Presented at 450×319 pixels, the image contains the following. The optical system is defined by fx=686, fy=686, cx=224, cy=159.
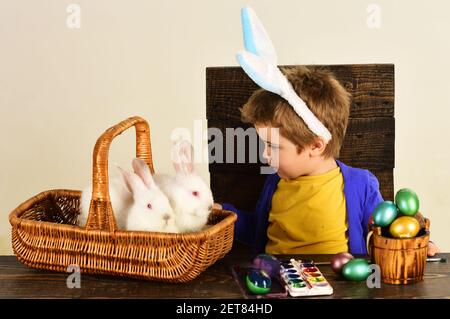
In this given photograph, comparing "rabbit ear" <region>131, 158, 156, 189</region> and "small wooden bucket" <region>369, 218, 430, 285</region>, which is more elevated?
"rabbit ear" <region>131, 158, 156, 189</region>

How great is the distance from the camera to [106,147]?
134 cm

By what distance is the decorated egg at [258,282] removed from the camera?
1279mm

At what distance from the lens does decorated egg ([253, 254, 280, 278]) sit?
4.45 feet

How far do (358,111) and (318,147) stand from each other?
0.27 meters

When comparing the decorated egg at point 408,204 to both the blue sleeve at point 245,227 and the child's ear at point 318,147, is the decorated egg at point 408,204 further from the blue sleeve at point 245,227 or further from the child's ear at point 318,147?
the blue sleeve at point 245,227

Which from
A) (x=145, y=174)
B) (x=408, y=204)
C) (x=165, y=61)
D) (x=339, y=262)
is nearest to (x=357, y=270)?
(x=339, y=262)

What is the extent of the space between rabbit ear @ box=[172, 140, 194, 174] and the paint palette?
12.0 inches

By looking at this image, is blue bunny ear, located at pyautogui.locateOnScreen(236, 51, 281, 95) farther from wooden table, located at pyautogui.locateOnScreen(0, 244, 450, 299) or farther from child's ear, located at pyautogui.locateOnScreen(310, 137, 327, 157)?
wooden table, located at pyautogui.locateOnScreen(0, 244, 450, 299)

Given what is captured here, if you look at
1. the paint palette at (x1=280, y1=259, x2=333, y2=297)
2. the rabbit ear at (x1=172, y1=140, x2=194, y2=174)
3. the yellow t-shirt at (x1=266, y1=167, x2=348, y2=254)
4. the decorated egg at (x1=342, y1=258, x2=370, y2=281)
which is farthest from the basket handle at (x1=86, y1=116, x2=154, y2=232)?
the yellow t-shirt at (x1=266, y1=167, x2=348, y2=254)

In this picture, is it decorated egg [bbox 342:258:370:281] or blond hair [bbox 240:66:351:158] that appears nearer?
decorated egg [bbox 342:258:370:281]
